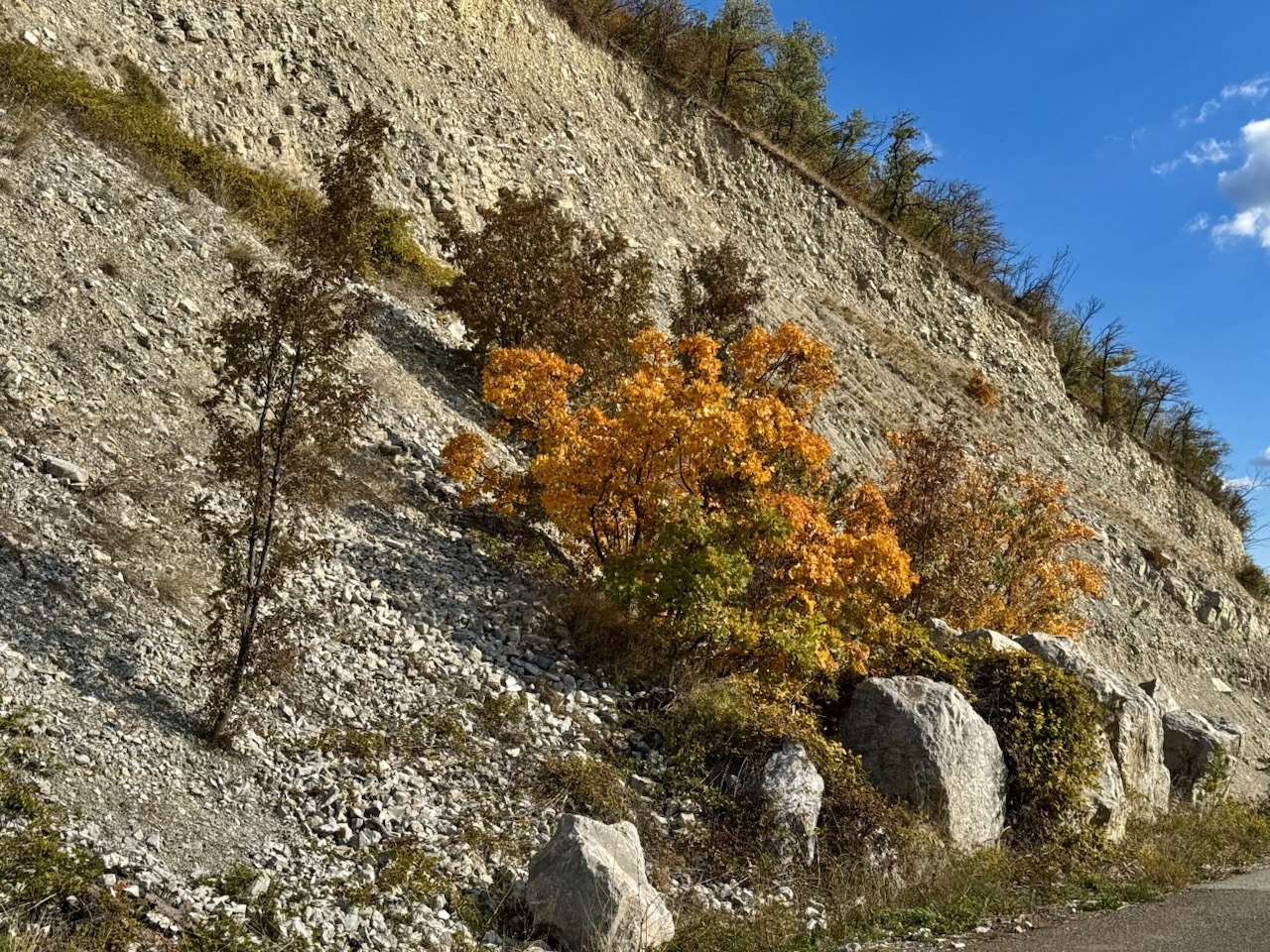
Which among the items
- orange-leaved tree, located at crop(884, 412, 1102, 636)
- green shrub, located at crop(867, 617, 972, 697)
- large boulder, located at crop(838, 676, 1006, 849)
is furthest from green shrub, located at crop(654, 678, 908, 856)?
orange-leaved tree, located at crop(884, 412, 1102, 636)

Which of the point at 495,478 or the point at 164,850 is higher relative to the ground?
the point at 495,478

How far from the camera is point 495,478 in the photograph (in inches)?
484

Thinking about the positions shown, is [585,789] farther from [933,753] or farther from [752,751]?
[933,753]

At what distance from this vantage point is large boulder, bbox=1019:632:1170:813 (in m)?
12.0

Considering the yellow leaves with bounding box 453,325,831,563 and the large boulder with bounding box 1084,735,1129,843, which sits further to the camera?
the yellow leaves with bounding box 453,325,831,563

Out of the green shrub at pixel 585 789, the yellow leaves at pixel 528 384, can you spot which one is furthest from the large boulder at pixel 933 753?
the yellow leaves at pixel 528 384

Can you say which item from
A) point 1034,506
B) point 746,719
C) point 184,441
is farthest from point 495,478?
point 1034,506

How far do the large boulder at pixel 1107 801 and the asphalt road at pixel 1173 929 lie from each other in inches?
64.4

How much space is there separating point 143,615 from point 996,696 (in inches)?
350

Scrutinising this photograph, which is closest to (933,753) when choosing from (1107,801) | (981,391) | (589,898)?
(1107,801)

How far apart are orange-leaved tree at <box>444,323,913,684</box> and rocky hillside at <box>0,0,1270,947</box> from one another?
3.34ft

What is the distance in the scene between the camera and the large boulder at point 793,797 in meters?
8.60

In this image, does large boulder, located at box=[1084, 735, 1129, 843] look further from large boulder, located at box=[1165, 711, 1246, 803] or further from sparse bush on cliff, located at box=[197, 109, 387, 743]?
sparse bush on cliff, located at box=[197, 109, 387, 743]

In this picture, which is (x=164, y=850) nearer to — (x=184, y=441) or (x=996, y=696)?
(x=184, y=441)
